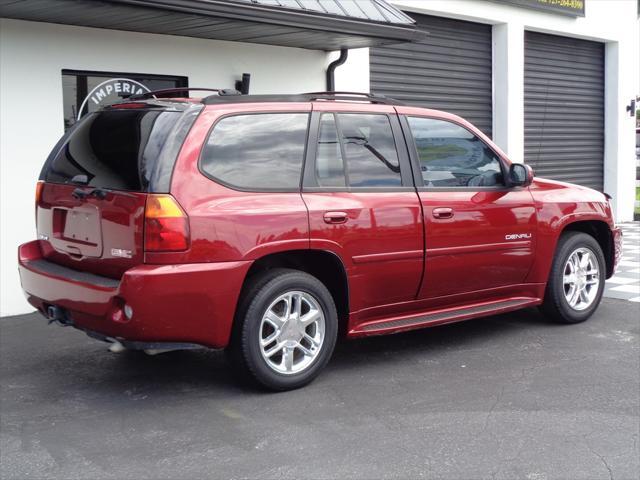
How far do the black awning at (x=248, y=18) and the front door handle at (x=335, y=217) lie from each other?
287 cm

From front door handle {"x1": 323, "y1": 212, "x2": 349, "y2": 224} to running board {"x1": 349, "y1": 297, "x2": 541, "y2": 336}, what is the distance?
2.46ft

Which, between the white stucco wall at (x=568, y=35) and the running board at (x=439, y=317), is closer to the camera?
the running board at (x=439, y=317)

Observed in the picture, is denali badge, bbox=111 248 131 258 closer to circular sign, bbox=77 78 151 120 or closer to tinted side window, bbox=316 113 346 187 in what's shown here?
tinted side window, bbox=316 113 346 187

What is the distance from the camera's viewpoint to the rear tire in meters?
6.72

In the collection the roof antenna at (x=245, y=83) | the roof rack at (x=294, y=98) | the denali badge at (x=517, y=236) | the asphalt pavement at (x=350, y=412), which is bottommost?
the asphalt pavement at (x=350, y=412)

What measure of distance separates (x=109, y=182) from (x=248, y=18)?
326 centimetres

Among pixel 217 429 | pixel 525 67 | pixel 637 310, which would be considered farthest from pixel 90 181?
pixel 525 67

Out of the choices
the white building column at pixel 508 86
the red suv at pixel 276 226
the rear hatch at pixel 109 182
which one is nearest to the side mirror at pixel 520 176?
the red suv at pixel 276 226

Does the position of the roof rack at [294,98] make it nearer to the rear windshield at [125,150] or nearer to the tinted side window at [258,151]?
the tinted side window at [258,151]

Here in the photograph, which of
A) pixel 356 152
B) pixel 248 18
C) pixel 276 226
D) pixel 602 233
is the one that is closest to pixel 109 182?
pixel 276 226

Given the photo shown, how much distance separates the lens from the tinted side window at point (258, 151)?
194 inches

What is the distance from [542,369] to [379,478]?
219cm

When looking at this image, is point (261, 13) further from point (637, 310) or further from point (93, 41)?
point (637, 310)

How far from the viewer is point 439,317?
5930 mm
